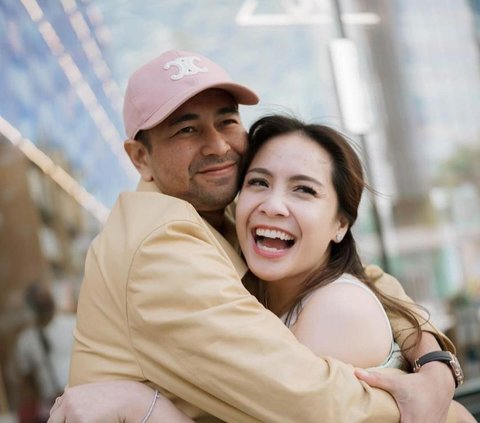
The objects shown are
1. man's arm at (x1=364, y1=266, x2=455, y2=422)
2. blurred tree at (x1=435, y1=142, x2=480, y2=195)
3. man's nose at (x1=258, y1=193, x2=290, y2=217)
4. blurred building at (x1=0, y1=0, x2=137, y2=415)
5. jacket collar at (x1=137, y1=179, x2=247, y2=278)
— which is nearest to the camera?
man's arm at (x1=364, y1=266, x2=455, y2=422)

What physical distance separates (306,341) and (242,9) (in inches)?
126

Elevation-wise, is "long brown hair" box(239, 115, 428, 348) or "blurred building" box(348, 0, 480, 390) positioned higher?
"long brown hair" box(239, 115, 428, 348)

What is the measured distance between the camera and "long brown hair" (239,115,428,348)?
6.12ft

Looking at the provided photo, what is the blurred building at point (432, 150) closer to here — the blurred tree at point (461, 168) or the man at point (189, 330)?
the blurred tree at point (461, 168)

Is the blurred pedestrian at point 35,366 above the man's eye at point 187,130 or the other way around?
the other way around

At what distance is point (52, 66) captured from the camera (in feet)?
13.1

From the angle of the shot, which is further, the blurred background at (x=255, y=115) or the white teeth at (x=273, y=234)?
the blurred background at (x=255, y=115)

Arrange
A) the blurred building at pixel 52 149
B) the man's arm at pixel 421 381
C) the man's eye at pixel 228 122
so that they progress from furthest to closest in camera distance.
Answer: the blurred building at pixel 52 149, the man's eye at pixel 228 122, the man's arm at pixel 421 381

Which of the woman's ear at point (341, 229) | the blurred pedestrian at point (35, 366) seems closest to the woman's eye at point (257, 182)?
the woman's ear at point (341, 229)

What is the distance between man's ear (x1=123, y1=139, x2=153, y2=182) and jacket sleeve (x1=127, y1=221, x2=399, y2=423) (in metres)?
0.45

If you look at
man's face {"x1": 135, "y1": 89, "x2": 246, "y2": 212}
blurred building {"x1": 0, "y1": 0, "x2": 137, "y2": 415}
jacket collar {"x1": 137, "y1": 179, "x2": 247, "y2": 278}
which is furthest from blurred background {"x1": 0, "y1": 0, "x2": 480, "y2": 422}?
man's face {"x1": 135, "y1": 89, "x2": 246, "y2": 212}

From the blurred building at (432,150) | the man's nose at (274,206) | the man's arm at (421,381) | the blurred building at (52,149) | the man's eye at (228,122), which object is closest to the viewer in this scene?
the man's arm at (421,381)

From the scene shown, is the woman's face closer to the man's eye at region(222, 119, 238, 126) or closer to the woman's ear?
the woman's ear

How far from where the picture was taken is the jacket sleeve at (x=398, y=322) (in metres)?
1.88
